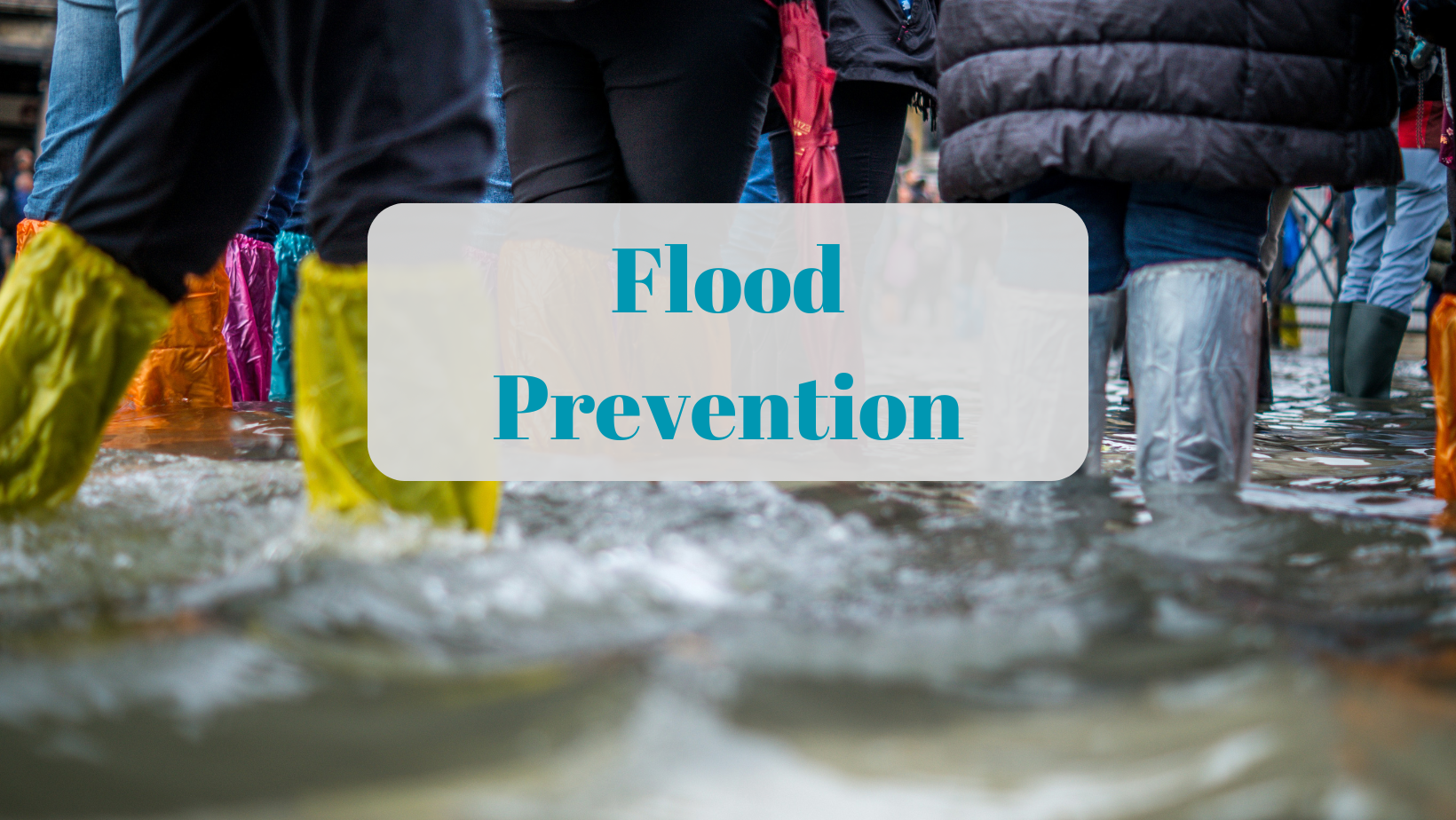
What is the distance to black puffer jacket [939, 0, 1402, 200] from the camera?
129cm

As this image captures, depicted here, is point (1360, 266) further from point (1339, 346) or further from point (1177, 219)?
point (1177, 219)

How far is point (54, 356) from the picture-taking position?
114cm

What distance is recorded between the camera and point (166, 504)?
1.25 meters

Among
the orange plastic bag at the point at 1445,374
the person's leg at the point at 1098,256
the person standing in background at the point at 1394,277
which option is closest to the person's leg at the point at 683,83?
the person's leg at the point at 1098,256

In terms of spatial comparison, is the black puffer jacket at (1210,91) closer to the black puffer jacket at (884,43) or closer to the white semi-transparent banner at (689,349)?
the white semi-transparent banner at (689,349)

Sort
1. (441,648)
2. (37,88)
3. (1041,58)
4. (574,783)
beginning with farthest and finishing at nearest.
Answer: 1. (37,88)
2. (1041,58)
3. (441,648)
4. (574,783)

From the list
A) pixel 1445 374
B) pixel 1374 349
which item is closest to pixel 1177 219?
pixel 1445 374

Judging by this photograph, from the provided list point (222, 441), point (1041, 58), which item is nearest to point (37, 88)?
point (222, 441)

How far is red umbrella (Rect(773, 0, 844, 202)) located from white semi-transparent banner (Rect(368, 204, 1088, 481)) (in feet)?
0.17

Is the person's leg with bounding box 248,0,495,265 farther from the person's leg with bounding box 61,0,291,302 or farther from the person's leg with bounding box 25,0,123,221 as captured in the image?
the person's leg with bounding box 25,0,123,221

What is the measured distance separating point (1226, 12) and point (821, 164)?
26.7 inches

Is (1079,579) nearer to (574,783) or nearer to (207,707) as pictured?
(574,783)

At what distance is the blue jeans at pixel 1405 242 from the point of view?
132 inches

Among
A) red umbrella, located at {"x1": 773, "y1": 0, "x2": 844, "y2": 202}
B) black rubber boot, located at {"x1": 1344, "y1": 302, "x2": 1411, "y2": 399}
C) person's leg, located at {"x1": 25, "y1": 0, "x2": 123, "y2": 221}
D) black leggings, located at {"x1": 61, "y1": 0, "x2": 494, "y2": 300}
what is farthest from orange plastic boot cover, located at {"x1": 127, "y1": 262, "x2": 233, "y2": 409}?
black rubber boot, located at {"x1": 1344, "y1": 302, "x2": 1411, "y2": 399}
